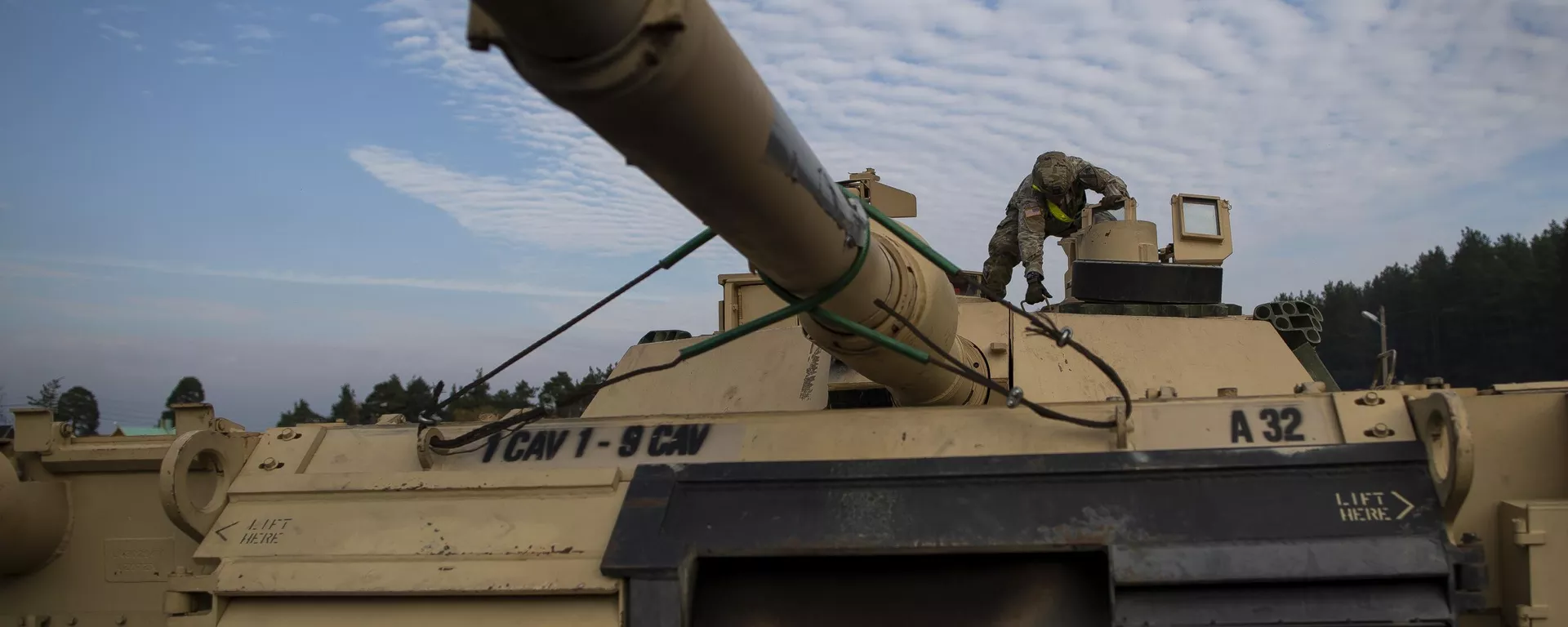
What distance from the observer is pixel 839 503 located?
3893mm

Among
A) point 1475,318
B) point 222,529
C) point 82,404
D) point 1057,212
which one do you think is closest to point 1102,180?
point 1057,212

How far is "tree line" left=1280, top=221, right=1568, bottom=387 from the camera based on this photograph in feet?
168

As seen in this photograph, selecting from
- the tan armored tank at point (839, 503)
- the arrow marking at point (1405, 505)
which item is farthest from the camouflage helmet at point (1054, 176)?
the arrow marking at point (1405, 505)

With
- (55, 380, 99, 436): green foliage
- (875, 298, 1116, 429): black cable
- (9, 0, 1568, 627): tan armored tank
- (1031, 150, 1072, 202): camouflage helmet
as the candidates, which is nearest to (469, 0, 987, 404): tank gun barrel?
(9, 0, 1568, 627): tan armored tank

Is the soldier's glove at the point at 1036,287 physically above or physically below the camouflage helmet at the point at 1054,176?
below

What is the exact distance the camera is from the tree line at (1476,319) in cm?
5109

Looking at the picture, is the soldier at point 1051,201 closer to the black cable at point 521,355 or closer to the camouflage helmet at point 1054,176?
the camouflage helmet at point 1054,176

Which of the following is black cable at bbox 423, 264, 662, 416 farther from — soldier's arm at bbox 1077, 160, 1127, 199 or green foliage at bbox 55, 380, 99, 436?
green foliage at bbox 55, 380, 99, 436

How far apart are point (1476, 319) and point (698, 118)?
203 ft

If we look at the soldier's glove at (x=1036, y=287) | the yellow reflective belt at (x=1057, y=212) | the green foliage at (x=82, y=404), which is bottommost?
the green foliage at (x=82, y=404)

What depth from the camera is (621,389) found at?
6320 mm

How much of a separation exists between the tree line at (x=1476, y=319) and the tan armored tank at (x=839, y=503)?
4985cm

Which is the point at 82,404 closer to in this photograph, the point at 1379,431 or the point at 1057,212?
the point at 1057,212

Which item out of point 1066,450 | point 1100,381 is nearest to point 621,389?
point 1100,381
